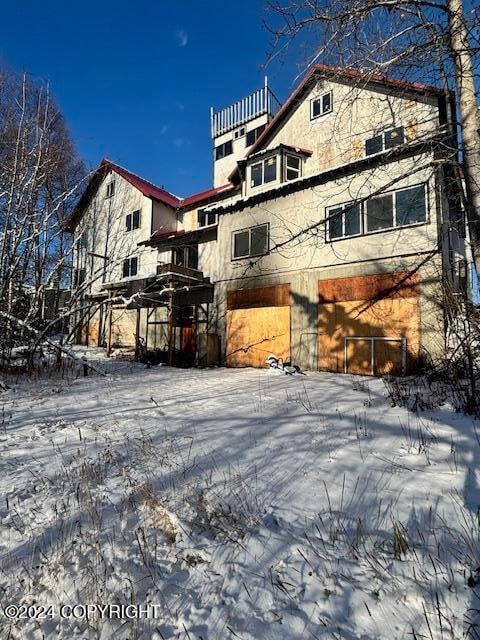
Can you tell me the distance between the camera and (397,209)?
36.6ft

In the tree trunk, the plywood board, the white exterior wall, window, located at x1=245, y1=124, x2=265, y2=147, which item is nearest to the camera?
the tree trunk

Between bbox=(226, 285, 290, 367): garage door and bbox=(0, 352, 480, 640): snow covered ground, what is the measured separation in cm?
874

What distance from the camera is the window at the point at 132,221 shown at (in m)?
22.3

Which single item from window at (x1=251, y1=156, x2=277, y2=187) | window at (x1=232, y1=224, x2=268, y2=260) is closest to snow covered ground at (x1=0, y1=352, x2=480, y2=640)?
window at (x1=232, y1=224, x2=268, y2=260)

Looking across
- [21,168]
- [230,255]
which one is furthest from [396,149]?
[230,255]

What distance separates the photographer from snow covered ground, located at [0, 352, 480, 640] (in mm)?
1789

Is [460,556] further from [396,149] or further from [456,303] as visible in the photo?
[396,149]

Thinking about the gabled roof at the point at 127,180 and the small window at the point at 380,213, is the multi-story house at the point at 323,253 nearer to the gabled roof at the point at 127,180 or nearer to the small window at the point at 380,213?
the small window at the point at 380,213

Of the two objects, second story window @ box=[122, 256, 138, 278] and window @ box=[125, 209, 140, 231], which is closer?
second story window @ box=[122, 256, 138, 278]

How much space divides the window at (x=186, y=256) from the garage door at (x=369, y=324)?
8.69 meters

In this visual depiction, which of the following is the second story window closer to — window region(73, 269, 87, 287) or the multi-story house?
window region(73, 269, 87, 287)

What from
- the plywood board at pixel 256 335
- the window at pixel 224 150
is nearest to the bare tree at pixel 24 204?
the plywood board at pixel 256 335

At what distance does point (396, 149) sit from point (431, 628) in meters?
5.52

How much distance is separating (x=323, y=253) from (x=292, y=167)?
5.03m
